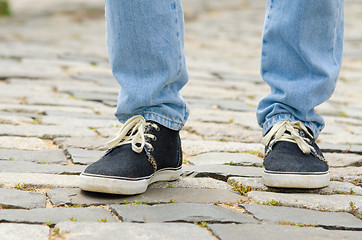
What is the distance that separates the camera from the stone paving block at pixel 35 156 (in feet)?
7.38

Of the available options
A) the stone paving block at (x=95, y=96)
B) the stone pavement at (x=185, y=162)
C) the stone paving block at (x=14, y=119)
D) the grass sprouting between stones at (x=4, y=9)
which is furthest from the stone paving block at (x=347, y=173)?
the grass sprouting between stones at (x=4, y=9)

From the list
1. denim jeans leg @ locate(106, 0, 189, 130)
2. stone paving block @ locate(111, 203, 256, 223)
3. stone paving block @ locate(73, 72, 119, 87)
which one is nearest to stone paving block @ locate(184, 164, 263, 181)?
denim jeans leg @ locate(106, 0, 189, 130)

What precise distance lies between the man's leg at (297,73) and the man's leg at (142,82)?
349 millimetres

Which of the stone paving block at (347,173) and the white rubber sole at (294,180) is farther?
the stone paving block at (347,173)

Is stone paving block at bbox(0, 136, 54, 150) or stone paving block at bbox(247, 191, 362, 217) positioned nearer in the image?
stone paving block at bbox(247, 191, 362, 217)

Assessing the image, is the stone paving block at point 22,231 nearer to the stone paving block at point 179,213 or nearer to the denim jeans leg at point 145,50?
the stone paving block at point 179,213

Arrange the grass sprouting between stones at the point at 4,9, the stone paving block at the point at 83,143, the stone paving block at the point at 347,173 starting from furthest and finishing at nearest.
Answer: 1. the grass sprouting between stones at the point at 4,9
2. the stone paving block at the point at 83,143
3. the stone paving block at the point at 347,173

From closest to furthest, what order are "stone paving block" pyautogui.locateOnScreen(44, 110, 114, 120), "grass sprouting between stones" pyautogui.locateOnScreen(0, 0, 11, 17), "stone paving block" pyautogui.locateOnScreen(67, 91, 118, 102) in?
1. "stone paving block" pyautogui.locateOnScreen(44, 110, 114, 120)
2. "stone paving block" pyautogui.locateOnScreen(67, 91, 118, 102)
3. "grass sprouting between stones" pyautogui.locateOnScreen(0, 0, 11, 17)

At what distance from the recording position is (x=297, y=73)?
207 cm

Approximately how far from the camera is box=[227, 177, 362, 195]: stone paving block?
1.96 meters

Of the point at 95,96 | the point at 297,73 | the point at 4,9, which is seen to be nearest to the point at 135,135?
the point at 297,73

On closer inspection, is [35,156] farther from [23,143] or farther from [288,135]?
[288,135]

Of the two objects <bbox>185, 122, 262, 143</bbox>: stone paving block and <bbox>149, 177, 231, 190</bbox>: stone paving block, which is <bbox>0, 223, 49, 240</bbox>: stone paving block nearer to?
<bbox>149, 177, 231, 190</bbox>: stone paving block

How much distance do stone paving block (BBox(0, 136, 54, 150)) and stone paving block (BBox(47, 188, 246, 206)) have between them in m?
0.68
